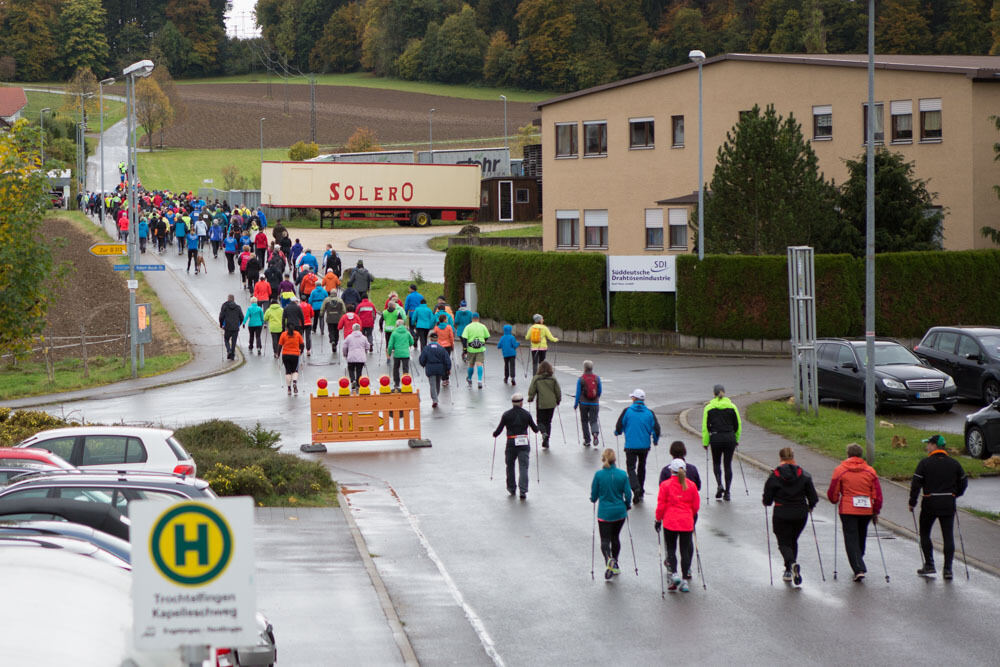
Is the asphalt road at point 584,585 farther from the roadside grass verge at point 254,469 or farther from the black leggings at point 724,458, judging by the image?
the roadside grass verge at point 254,469

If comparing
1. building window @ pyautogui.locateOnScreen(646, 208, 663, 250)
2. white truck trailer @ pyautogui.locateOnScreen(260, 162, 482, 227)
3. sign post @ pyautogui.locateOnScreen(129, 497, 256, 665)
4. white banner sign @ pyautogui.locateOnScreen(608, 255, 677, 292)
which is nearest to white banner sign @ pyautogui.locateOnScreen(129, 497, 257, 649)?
sign post @ pyautogui.locateOnScreen(129, 497, 256, 665)

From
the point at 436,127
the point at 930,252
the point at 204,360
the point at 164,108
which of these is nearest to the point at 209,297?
the point at 204,360

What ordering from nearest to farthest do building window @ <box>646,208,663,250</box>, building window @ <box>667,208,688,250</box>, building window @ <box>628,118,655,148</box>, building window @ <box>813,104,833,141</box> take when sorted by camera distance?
building window @ <box>813,104,833,141</box>, building window @ <box>667,208,688,250</box>, building window @ <box>646,208,663,250</box>, building window @ <box>628,118,655,148</box>

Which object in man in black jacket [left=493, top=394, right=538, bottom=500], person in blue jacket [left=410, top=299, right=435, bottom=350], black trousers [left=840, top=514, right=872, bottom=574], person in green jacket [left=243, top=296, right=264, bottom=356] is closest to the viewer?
black trousers [left=840, top=514, right=872, bottom=574]

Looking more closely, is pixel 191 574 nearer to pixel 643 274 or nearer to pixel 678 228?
pixel 643 274

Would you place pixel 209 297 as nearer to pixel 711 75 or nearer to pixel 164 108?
pixel 711 75

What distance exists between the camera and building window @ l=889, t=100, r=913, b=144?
42531 mm

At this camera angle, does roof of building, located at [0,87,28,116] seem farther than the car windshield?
Yes

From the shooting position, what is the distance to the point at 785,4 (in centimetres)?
11800

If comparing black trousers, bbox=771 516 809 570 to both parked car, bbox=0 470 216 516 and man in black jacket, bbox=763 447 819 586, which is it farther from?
parked car, bbox=0 470 216 516

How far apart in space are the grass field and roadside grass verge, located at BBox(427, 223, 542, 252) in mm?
68361

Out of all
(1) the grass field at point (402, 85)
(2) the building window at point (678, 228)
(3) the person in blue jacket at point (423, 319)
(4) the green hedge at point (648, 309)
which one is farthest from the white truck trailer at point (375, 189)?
(1) the grass field at point (402, 85)

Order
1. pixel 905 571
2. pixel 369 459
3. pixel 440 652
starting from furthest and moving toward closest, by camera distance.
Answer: pixel 369 459 → pixel 905 571 → pixel 440 652

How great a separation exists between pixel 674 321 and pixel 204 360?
1301cm
